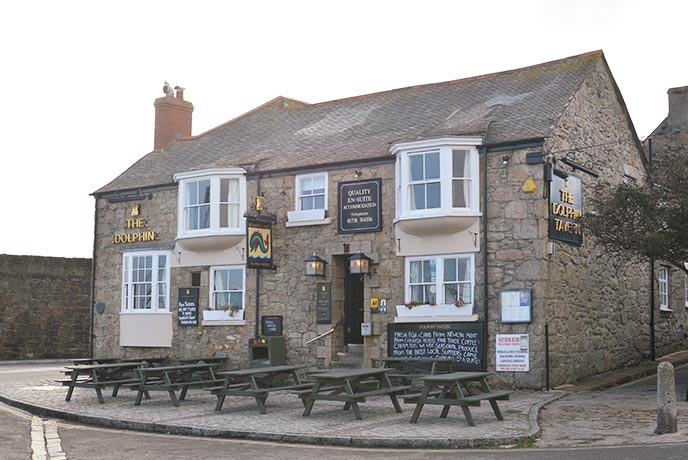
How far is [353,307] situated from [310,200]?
2.68 metres

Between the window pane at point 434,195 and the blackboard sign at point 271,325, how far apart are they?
472 centimetres

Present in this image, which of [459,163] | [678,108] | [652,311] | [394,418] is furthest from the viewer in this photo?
[678,108]

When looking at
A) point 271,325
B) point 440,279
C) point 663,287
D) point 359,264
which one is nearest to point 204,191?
point 271,325

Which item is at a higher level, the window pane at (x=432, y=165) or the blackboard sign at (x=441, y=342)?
the window pane at (x=432, y=165)

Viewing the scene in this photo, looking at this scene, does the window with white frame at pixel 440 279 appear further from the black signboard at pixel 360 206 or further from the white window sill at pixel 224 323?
the white window sill at pixel 224 323

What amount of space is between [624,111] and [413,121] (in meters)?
5.43

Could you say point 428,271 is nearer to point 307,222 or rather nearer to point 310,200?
point 307,222

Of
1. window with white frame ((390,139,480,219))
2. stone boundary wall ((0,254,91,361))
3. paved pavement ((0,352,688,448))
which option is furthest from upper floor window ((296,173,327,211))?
stone boundary wall ((0,254,91,361))

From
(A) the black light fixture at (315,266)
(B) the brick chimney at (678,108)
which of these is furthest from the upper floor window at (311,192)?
(B) the brick chimney at (678,108)

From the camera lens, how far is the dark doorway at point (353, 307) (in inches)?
761

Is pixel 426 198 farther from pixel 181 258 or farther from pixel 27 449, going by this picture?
pixel 27 449

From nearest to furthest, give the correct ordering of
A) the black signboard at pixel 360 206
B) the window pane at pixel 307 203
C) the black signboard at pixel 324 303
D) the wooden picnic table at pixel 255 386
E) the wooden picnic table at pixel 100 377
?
the wooden picnic table at pixel 255 386
the wooden picnic table at pixel 100 377
the black signboard at pixel 360 206
the black signboard at pixel 324 303
the window pane at pixel 307 203

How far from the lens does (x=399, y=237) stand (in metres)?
17.9

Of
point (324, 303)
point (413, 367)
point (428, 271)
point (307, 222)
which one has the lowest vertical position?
point (413, 367)
